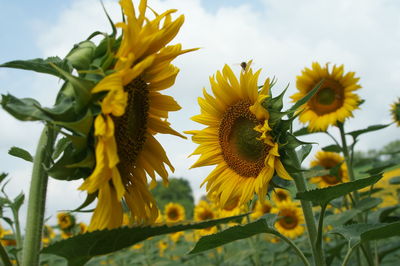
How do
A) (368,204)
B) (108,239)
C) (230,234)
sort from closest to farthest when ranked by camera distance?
(108,239)
(230,234)
(368,204)

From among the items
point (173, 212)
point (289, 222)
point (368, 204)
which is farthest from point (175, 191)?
point (368, 204)

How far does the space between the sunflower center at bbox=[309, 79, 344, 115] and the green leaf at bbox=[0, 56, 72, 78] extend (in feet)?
12.9

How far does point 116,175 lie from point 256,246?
12.8 feet

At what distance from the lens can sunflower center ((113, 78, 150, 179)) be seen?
164 cm

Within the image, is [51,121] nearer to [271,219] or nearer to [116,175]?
[116,175]

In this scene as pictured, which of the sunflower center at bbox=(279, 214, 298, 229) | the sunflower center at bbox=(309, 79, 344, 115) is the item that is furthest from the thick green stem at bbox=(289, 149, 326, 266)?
the sunflower center at bbox=(279, 214, 298, 229)

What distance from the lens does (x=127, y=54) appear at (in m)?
1.50

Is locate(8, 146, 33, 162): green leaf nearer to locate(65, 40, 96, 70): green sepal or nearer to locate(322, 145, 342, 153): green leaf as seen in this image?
locate(65, 40, 96, 70): green sepal

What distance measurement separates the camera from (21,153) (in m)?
1.80

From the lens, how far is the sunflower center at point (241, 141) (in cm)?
266

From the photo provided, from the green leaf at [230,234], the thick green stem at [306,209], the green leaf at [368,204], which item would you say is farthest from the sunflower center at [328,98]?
the green leaf at [230,234]

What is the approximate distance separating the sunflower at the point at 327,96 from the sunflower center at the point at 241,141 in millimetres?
2151

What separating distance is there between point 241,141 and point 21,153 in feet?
4.48

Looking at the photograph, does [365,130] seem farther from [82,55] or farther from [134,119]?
[82,55]
